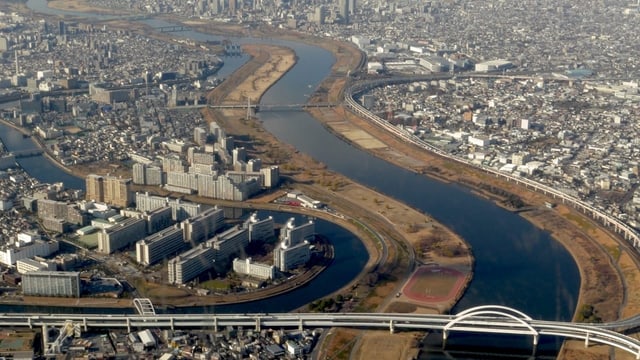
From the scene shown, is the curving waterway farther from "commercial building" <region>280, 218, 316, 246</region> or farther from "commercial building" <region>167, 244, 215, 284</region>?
"commercial building" <region>167, 244, 215, 284</region>

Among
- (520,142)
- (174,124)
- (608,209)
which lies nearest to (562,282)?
(608,209)

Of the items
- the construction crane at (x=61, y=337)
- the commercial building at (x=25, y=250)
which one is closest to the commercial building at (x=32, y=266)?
the commercial building at (x=25, y=250)

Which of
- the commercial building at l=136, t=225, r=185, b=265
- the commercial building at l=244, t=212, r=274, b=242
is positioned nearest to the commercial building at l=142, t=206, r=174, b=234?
the commercial building at l=136, t=225, r=185, b=265

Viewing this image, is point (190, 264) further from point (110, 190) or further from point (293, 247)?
point (110, 190)

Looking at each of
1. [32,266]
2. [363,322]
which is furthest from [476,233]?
[32,266]

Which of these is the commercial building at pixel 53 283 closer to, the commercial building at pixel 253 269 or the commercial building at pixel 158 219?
the commercial building at pixel 253 269

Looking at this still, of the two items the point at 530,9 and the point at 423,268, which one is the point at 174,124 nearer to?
the point at 423,268
